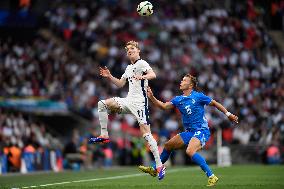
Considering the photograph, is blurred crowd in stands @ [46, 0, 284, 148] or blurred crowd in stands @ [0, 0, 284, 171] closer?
blurred crowd in stands @ [0, 0, 284, 171]

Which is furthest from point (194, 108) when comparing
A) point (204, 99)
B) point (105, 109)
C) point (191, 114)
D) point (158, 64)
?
point (158, 64)

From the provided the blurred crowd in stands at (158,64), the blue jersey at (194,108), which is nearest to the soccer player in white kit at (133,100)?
the blue jersey at (194,108)

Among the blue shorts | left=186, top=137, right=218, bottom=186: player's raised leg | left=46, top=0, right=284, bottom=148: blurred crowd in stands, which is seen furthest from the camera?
left=46, top=0, right=284, bottom=148: blurred crowd in stands

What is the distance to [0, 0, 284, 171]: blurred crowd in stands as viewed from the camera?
34.4 meters

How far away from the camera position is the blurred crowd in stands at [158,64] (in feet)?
113

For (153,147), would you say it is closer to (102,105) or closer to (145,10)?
(102,105)

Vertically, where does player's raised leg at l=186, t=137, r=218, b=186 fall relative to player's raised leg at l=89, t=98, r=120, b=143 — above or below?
below

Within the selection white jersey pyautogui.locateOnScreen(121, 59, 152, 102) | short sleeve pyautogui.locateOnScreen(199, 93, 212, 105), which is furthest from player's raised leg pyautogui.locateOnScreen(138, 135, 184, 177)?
white jersey pyautogui.locateOnScreen(121, 59, 152, 102)

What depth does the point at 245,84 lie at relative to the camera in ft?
123

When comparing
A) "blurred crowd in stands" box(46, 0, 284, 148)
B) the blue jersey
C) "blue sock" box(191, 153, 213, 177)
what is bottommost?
"blue sock" box(191, 153, 213, 177)

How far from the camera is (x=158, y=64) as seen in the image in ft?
126

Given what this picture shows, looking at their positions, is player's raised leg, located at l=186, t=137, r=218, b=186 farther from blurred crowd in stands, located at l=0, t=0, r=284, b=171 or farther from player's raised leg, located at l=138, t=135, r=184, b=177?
blurred crowd in stands, located at l=0, t=0, r=284, b=171

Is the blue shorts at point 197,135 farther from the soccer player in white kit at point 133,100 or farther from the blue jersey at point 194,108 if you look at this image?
the soccer player in white kit at point 133,100

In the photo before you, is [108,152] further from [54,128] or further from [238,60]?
[238,60]
